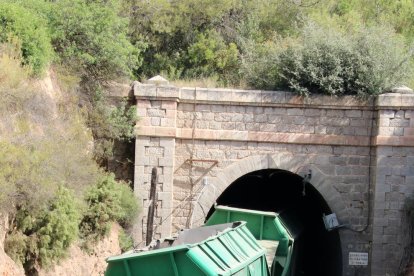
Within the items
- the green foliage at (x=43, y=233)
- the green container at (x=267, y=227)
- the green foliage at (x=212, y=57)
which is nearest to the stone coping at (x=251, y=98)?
the green container at (x=267, y=227)

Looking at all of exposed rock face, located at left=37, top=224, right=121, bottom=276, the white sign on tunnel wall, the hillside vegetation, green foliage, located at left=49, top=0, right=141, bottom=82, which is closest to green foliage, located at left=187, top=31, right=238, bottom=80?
the hillside vegetation

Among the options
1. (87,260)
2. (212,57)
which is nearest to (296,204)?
(212,57)

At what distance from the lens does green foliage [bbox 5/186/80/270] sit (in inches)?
426

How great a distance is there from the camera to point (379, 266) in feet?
56.6

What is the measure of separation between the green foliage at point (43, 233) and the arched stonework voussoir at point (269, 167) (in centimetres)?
603

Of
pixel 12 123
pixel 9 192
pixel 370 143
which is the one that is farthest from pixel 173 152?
pixel 9 192

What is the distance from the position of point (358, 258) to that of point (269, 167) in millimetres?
3038

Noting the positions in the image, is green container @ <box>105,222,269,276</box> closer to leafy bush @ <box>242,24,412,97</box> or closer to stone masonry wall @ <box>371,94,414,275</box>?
stone masonry wall @ <box>371,94,414,275</box>

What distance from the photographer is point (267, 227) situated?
51.8 feet

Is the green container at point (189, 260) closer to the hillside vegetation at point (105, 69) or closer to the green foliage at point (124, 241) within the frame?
the hillside vegetation at point (105, 69)

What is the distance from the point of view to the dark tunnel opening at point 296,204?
20.9 m

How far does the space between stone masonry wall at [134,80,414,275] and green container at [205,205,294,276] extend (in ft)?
4.88

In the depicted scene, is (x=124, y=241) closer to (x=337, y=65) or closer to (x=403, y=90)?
(x=337, y=65)

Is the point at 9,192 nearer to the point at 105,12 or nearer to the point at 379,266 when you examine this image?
the point at 105,12
